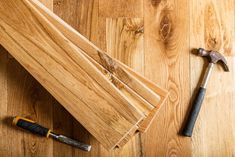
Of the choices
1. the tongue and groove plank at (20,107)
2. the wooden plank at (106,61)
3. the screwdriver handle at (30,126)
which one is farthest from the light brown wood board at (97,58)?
the screwdriver handle at (30,126)

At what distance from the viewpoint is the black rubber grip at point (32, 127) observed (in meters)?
1.01

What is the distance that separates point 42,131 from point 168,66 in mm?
503

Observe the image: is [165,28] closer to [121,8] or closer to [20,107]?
[121,8]

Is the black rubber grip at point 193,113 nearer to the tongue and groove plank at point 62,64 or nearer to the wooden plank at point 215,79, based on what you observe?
the wooden plank at point 215,79

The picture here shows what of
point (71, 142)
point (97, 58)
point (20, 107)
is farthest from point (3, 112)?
point (97, 58)

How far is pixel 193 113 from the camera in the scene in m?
1.06

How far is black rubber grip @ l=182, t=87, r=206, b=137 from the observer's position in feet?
3.46

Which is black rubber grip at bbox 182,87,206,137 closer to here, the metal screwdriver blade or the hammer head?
the hammer head

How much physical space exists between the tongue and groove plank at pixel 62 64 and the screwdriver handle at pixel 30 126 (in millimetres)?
184

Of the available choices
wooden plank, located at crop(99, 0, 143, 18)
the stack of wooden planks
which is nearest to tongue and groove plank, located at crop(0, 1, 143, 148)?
the stack of wooden planks

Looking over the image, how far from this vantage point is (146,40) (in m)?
1.08

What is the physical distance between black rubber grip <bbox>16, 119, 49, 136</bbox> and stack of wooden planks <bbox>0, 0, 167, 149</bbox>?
0.16m

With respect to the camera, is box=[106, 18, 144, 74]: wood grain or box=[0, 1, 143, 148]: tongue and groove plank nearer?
box=[0, 1, 143, 148]: tongue and groove plank

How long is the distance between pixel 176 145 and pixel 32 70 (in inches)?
22.5
